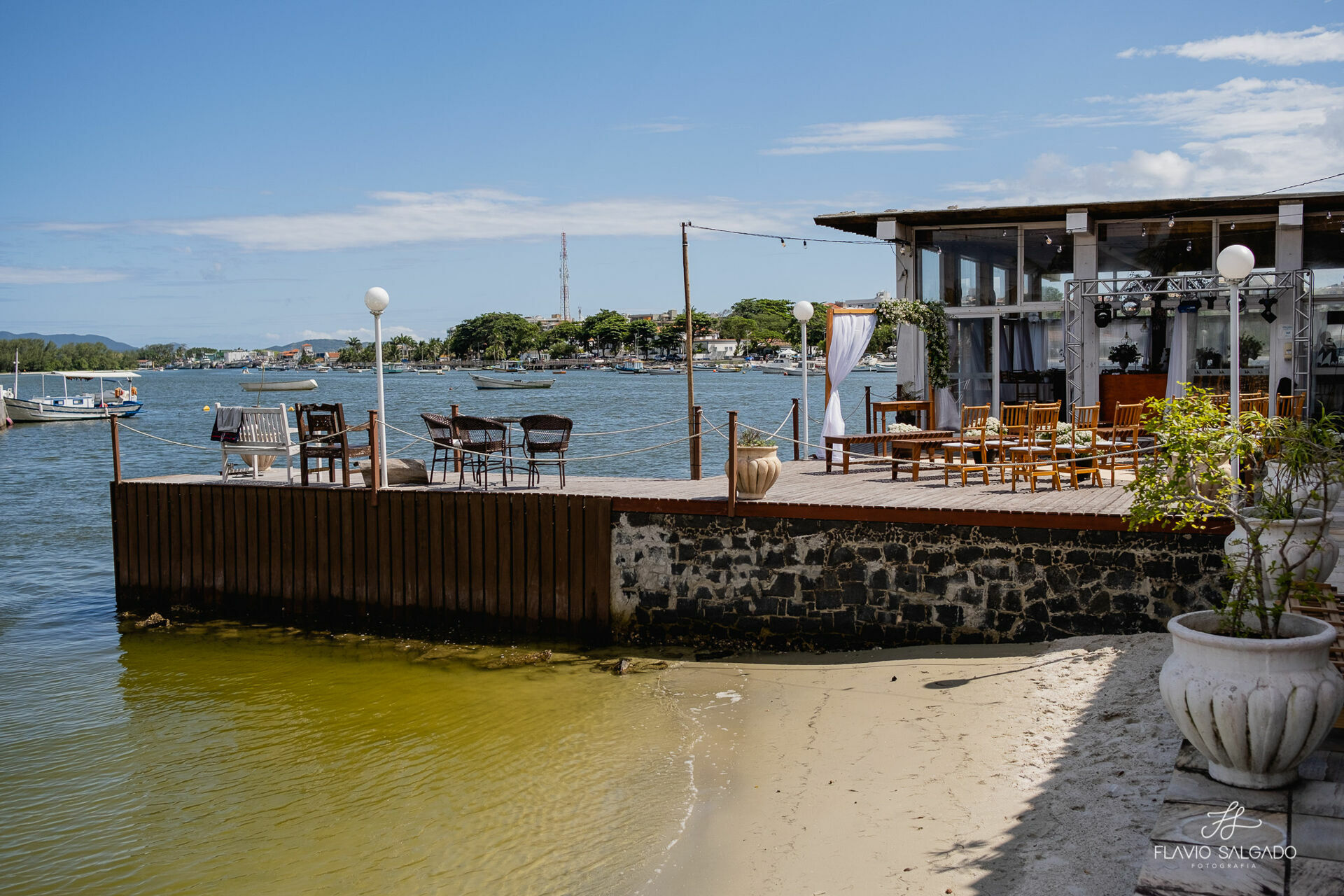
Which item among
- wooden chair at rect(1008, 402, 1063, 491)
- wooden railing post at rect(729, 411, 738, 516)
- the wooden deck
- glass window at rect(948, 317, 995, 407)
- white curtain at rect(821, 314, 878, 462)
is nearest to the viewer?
the wooden deck

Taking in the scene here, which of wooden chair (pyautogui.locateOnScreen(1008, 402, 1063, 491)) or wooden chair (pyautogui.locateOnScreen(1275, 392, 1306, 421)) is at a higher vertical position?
wooden chair (pyautogui.locateOnScreen(1275, 392, 1306, 421))

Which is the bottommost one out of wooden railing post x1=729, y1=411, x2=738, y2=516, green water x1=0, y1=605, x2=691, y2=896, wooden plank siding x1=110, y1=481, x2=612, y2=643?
green water x1=0, y1=605, x2=691, y2=896

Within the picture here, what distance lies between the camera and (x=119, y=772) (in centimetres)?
843

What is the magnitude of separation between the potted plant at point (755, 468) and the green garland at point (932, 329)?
6.23m

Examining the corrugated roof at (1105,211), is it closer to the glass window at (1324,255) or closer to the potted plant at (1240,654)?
the glass window at (1324,255)

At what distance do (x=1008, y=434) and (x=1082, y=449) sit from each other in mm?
887

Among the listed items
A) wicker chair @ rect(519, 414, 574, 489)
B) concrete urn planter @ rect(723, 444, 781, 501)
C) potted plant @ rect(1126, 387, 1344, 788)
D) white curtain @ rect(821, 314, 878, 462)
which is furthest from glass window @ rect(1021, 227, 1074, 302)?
potted plant @ rect(1126, 387, 1344, 788)

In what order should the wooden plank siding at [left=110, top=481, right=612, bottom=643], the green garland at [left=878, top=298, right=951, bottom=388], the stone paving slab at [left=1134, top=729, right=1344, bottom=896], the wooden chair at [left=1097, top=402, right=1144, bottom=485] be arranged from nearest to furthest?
the stone paving slab at [left=1134, top=729, right=1344, bottom=896]
the wooden plank siding at [left=110, top=481, right=612, bottom=643]
the wooden chair at [left=1097, top=402, right=1144, bottom=485]
the green garland at [left=878, top=298, right=951, bottom=388]

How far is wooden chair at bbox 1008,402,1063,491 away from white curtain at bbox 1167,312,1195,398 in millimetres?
3859

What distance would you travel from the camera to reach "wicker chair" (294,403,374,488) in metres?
11.6

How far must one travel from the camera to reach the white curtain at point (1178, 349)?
15336 mm

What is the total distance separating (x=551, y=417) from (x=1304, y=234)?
11.5 metres

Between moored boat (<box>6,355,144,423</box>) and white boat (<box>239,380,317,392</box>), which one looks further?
white boat (<box>239,380,317,392</box>)

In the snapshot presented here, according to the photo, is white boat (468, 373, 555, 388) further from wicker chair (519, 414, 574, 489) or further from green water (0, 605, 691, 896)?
green water (0, 605, 691, 896)
